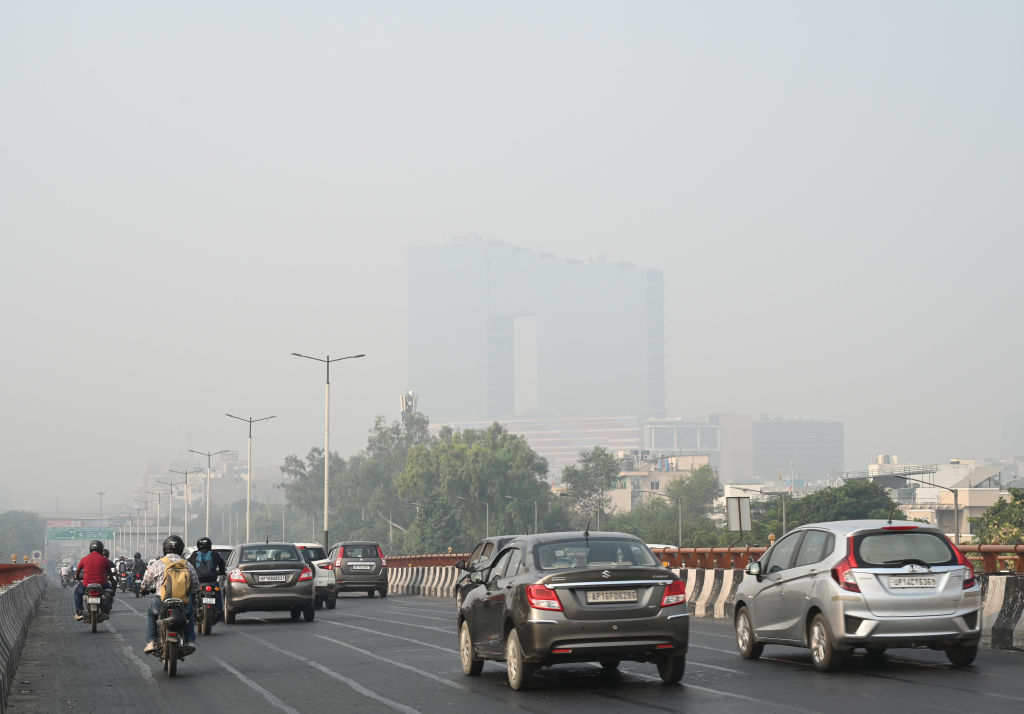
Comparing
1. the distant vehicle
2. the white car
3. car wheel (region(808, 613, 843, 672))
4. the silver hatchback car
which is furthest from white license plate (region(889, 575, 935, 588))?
the distant vehicle

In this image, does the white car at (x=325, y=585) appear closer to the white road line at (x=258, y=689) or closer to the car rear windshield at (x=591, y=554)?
the white road line at (x=258, y=689)

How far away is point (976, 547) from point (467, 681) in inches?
371


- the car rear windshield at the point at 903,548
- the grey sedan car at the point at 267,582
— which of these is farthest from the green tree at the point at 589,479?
the car rear windshield at the point at 903,548

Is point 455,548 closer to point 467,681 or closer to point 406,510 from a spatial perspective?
point 406,510

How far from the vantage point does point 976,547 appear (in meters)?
22.0

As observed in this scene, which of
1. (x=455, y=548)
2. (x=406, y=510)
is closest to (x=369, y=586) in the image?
(x=455, y=548)

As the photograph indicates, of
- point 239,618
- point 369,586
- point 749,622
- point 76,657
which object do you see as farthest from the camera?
point 369,586

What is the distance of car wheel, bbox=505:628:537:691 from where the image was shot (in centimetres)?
1483

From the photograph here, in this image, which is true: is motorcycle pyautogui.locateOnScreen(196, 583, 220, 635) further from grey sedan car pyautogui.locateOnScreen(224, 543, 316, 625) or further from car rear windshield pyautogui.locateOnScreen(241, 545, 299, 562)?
car rear windshield pyautogui.locateOnScreen(241, 545, 299, 562)

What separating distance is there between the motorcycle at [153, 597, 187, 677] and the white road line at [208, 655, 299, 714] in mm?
756

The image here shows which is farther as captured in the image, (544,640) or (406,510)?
(406,510)

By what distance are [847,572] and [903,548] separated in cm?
70

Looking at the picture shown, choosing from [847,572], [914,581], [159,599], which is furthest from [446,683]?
[914,581]

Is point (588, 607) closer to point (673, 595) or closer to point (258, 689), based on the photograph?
point (673, 595)
